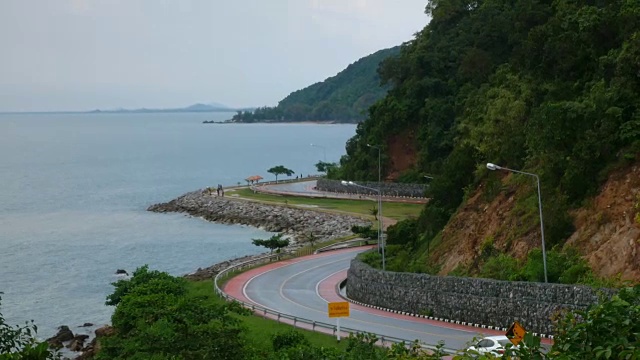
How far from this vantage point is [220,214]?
311 feet

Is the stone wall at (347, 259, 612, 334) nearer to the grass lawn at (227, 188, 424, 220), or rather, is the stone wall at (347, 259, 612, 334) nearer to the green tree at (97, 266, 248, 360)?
the green tree at (97, 266, 248, 360)

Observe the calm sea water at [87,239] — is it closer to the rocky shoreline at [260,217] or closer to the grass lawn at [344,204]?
the rocky shoreline at [260,217]

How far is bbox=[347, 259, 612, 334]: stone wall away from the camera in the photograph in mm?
30250

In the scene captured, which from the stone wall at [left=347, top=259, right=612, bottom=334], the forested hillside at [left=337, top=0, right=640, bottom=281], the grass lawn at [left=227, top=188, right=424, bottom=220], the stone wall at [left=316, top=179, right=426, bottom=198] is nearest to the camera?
the stone wall at [left=347, top=259, right=612, bottom=334]

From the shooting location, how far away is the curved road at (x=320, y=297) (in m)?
33.2

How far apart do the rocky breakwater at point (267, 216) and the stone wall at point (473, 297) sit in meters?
31.4

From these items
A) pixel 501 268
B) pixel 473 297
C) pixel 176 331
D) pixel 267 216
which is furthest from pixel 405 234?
pixel 267 216

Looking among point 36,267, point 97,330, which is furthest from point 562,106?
point 36,267

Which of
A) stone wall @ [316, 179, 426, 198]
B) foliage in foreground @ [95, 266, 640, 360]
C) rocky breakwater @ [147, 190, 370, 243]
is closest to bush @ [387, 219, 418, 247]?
foliage in foreground @ [95, 266, 640, 360]

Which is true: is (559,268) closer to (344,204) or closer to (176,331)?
(176,331)

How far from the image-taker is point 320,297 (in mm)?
43688

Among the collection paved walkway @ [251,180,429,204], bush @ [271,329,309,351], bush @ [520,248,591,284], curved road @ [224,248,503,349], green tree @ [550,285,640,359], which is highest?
green tree @ [550,285,640,359]

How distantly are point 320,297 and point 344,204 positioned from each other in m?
45.3

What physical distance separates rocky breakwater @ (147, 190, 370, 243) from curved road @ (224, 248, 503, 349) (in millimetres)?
16582
